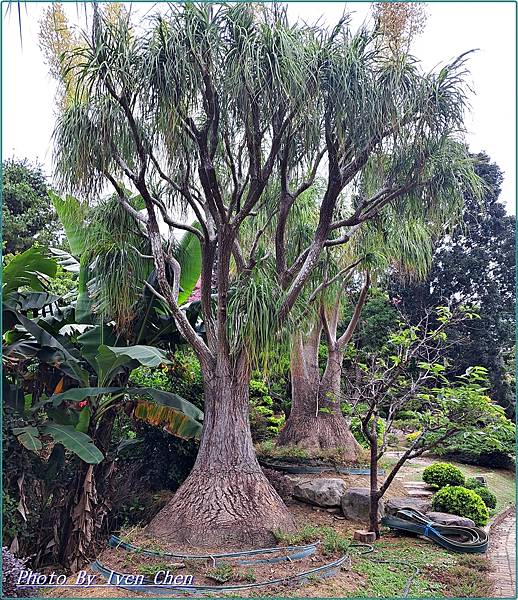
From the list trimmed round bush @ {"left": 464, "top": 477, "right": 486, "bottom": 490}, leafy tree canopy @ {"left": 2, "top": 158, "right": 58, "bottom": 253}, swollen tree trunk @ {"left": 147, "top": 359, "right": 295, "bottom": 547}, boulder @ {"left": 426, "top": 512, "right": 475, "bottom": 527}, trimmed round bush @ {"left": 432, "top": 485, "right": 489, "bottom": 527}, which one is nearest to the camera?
swollen tree trunk @ {"left": 147, "top": 359, "right": 295, "bottom": 547}

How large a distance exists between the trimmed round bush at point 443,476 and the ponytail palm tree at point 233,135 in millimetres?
3597

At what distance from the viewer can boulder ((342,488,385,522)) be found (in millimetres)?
6512

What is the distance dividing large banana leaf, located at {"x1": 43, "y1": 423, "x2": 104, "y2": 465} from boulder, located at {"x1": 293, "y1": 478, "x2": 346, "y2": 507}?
117 inches

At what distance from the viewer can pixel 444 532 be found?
5953 mm

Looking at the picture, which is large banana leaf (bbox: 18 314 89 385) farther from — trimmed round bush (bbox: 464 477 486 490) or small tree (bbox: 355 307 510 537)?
trimmed round bush (bbox: 464 477 486 490)

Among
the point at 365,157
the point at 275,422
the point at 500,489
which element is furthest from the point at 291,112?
the point at 500,489

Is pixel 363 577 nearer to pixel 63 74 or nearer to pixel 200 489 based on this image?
pixel 200 489

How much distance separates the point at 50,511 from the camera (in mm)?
5406

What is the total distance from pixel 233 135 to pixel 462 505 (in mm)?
5049

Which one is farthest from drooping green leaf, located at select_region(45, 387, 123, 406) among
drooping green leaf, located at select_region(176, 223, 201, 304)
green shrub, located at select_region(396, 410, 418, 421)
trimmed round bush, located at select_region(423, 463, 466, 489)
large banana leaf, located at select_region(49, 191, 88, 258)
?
trimmed round bush, located at select_region(423, 463, 466, 489)

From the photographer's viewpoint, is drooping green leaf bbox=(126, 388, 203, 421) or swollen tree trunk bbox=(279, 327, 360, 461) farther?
swollen tree trunk bbox=(279, 327, 360, 461)

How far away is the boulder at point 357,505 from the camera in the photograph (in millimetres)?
6512

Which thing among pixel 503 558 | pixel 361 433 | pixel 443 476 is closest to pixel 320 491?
pixel 503 558

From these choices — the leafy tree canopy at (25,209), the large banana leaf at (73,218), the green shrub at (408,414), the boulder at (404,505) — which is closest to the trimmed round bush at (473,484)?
the green shrub at (408,414)
